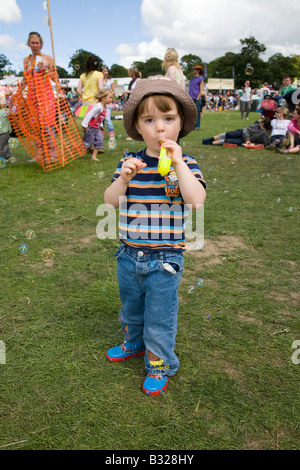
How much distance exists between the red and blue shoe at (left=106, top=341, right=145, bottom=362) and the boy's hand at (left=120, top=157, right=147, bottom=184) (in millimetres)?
1053

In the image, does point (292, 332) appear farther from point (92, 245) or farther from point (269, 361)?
point (92, 245)

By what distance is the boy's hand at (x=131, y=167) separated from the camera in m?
1.67

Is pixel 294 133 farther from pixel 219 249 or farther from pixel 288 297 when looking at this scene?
pixel 288 297

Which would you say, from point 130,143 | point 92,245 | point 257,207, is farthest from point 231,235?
point 130,143

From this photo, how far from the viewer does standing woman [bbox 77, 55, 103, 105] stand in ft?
24.7

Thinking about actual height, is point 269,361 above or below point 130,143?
below

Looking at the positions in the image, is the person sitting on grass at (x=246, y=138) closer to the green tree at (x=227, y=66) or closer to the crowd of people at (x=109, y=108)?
the crowd of people at (x=109, y=108)

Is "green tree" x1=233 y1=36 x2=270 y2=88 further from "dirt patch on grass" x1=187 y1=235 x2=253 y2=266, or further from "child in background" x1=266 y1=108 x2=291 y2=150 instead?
"dirt patch on grass" x1=187 y1=235 x2=253 y2=266

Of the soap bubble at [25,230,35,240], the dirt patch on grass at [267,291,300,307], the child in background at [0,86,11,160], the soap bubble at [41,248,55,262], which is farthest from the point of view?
the child in background at [0,86,11,160]

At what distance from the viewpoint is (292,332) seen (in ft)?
7.93

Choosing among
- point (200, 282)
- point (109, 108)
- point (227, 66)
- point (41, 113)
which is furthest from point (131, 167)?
point (227, 66)

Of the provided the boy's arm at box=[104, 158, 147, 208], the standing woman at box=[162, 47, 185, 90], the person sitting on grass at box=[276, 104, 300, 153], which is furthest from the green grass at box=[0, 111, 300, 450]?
the person sitting on grass at box=[276, 104, 300, 153]

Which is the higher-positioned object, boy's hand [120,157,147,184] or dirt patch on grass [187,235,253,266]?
boy's hand [120,157,147,184]
